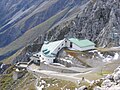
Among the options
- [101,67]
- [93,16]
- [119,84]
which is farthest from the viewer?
[93,16]

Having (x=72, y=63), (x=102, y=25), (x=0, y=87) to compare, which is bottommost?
(x=0, y=87)

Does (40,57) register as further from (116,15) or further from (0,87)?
(116,15)

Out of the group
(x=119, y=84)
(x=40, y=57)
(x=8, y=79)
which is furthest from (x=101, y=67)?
(x=119, y=84)

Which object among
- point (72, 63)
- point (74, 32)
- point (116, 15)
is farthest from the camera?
point (74, 32)

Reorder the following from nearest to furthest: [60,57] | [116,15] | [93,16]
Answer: [60,57]
[116,15]
[93,16]

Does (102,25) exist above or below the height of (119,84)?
above

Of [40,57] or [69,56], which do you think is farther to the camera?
[40,57]

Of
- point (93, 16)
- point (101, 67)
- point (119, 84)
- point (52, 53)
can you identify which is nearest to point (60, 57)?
point (52, 53)

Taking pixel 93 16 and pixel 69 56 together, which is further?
pixel 93 16

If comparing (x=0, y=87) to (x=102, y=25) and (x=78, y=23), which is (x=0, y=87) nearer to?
(x=102, y=25)

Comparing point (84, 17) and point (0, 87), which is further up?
point (84, 17)
